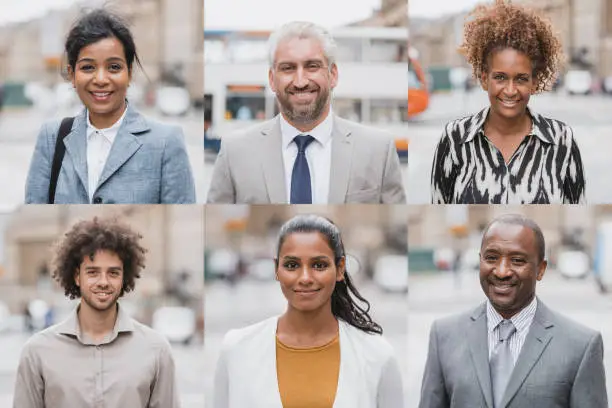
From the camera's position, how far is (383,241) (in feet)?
13.6

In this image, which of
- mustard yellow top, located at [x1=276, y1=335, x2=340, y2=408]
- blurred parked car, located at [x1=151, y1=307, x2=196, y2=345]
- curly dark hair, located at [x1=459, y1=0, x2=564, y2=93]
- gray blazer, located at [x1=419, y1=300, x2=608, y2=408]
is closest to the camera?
gray blazer, located at [x1=419, y1=300, x2=608, y2=408]

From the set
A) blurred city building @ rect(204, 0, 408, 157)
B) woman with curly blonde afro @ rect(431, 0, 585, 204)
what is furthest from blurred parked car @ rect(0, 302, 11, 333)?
woman with curly blonde afro @ rect(431, 0, 585, 204)

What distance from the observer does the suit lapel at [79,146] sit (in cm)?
399

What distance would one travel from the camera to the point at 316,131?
13.1ft

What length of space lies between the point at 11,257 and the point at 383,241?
1556 mm

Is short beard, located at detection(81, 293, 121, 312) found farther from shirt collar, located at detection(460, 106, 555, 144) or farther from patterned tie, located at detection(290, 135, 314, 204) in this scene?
shirt collar, located at detection(460, 106, 555, 144)

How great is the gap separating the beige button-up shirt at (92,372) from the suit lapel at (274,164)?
0.76 meters

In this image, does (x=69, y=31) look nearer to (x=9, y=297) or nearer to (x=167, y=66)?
(x=167, y=66)

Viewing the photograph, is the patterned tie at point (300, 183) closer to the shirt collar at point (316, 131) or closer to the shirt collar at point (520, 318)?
the shirt collar at point (316, 131)

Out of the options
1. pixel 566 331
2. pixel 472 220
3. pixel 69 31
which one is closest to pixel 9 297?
pixel 69 31

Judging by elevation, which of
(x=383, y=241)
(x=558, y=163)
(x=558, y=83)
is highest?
(x=558, y=83)

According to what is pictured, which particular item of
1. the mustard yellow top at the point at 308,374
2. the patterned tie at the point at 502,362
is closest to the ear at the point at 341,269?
the mustard yellow top at the point at 308,374

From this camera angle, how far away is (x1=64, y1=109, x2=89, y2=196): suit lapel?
399cm

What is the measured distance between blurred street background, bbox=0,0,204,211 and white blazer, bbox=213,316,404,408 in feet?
2.14
